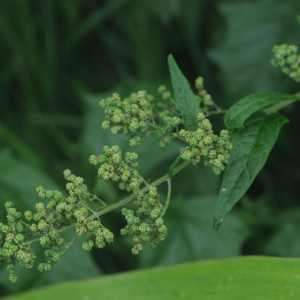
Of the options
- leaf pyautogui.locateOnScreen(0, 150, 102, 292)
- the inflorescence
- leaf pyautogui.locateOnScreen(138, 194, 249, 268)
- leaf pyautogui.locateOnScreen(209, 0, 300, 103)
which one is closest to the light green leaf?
leaf pyautogui.locateOnScreen(138, 194, 249, 268)

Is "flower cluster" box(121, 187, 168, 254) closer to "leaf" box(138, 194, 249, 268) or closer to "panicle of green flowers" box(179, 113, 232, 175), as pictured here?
"panicle of green flowers" box(179, 113, 232, 175)

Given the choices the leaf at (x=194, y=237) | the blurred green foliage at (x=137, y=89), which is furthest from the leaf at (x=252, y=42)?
the leaf at (x=194, y=237)

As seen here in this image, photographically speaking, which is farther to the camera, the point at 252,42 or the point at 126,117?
the point at 252,42

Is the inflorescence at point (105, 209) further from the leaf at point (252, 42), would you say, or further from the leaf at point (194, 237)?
the leaf at point (252, 42)

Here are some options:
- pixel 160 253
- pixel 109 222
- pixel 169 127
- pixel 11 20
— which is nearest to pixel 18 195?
pixel 109 222

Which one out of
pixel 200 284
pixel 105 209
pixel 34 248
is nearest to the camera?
pixel 200 284

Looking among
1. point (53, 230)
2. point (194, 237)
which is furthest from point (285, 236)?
point (53, 230)

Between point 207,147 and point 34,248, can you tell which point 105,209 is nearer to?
point 207,147

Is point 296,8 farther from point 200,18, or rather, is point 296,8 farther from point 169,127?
A: point 169,127
